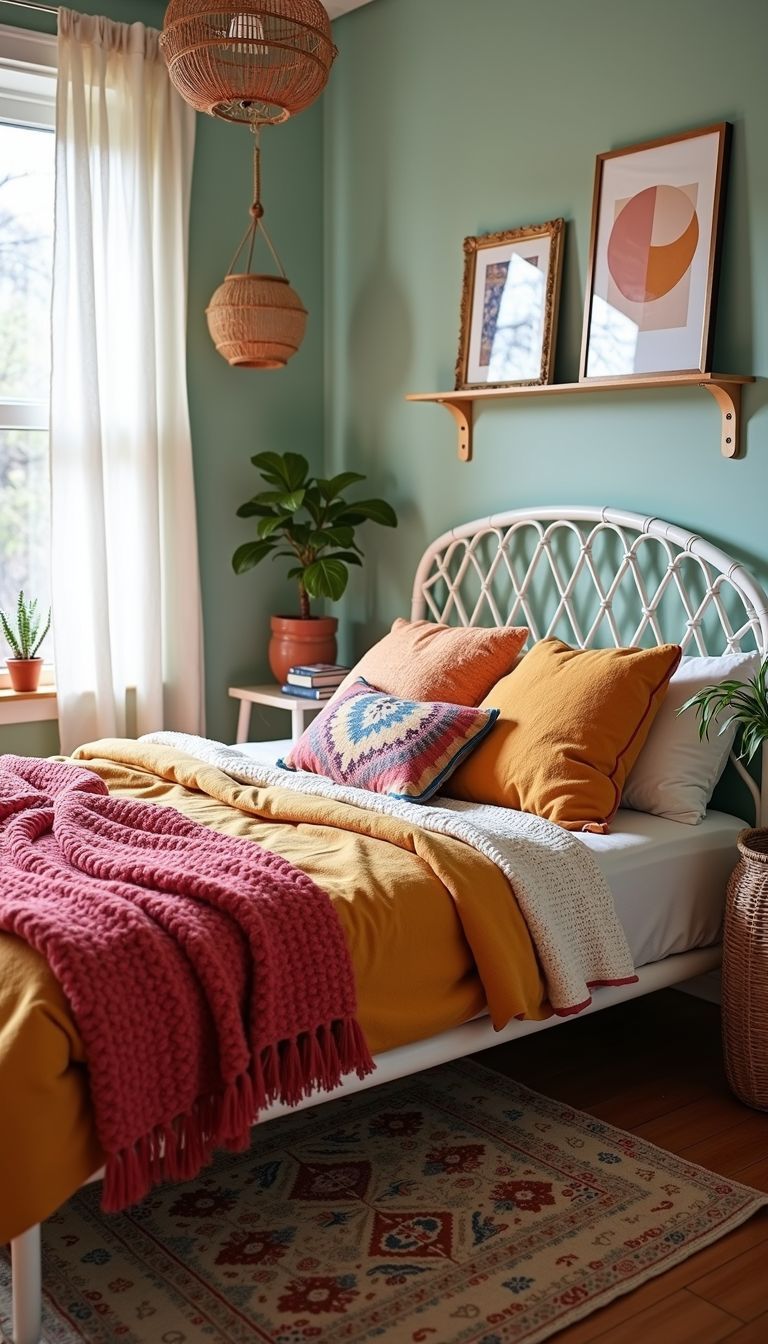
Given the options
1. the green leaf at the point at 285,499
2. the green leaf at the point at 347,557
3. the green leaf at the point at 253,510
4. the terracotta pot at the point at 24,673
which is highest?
the green leaf at the point at 285,499

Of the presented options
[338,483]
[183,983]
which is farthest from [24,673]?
[183,983]

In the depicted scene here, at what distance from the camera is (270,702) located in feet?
13.6

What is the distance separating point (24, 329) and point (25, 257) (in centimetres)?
22

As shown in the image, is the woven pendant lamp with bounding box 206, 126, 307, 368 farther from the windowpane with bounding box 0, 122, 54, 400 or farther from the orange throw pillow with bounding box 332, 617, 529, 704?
the orange throw pillow with bounding box 332, 617, 529, 704

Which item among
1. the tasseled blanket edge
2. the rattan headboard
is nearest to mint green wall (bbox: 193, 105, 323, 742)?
the rattan headboard

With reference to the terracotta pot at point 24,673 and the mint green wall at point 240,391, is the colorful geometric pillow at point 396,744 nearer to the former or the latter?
the terracotta pot at point 24,673

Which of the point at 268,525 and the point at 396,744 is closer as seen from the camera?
the point at 396,744

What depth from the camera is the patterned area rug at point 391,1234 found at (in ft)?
6.61

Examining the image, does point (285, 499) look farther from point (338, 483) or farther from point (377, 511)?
point (377, 511)

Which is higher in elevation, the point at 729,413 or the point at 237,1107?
the point at 729,413

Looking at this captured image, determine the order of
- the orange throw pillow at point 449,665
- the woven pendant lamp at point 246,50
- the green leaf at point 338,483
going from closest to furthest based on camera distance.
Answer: the woven pendant lamp at point 246,50 → the orange throw pillow at point 449,665 → the green leaf at point 338,483

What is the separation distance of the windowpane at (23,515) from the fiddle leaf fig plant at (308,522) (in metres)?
0.61

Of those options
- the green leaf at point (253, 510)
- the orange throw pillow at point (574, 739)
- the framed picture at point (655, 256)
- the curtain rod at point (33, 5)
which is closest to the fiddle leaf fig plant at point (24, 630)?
the green leaf at point (253, 510)

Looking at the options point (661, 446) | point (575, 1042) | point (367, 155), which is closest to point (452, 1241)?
point (575, 1042)
